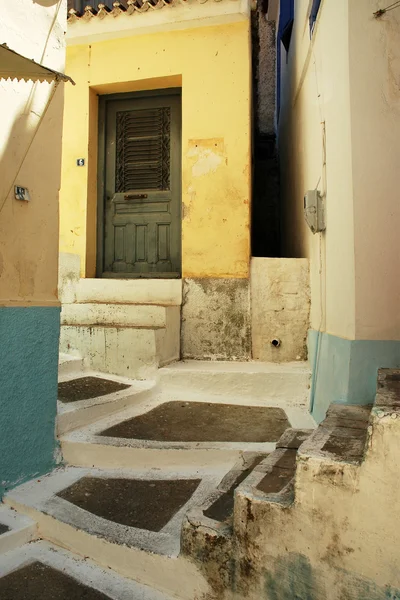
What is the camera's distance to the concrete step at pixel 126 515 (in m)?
1.96

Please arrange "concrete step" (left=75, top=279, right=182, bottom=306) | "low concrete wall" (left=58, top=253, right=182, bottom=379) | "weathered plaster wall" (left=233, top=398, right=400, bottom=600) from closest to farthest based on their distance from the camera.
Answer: "weathered plaster wall" (left=233, top=398, right=400, bottom=600) → "low concrete wall" (left=58, top=253, right=182, bottom=379) → "concrete step" (left=75, top=279, right=182, bottom=306)

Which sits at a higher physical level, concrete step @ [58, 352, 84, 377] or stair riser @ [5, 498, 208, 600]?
concrete step @ [58, 352, 84, 377]

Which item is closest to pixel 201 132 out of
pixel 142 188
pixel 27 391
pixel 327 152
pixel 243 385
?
pixel 142 188

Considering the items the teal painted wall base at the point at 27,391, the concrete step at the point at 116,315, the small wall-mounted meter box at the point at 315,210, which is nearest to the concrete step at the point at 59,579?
the teal painted wall base at the point at 27,391

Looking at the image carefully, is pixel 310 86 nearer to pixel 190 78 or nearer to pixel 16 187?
pixel 190 78

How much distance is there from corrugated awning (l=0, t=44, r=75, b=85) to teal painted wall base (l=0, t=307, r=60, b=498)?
51.6 inches

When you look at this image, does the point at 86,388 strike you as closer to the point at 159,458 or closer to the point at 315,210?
the point at 159,458

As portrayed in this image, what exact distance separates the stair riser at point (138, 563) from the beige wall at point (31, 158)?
1.38 metres

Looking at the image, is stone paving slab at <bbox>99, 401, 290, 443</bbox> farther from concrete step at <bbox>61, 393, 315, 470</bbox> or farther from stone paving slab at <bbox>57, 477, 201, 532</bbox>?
stone paving slab at <bbox>57, 477, 201, 532</bbox>

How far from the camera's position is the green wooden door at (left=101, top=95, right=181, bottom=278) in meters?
6.12

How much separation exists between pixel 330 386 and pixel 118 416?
170 centimetres

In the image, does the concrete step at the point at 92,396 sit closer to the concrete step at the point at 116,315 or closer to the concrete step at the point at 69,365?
the concrete step at the point at 69,365

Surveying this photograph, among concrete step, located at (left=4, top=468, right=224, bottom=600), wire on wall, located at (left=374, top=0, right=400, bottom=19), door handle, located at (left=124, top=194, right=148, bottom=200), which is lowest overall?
concrete step, located at (left=4, top=468, right=224, bottom=600)

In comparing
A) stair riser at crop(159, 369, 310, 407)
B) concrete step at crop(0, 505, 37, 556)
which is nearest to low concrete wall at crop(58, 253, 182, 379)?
stair riser at crop(159, 369, 310, 407)
